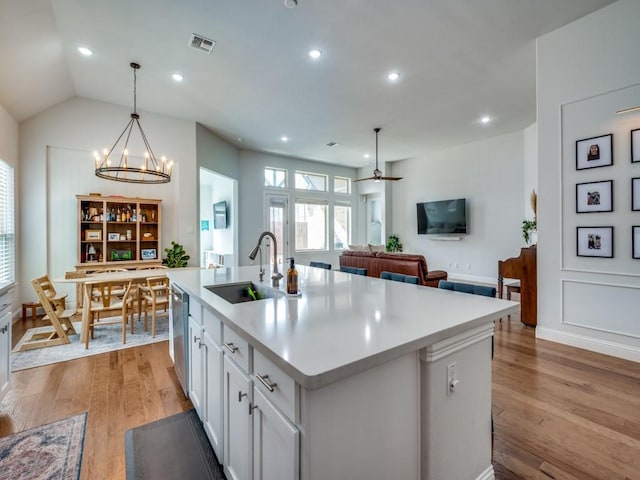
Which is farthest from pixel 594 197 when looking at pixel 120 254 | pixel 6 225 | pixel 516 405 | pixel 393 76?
pixel 6 225

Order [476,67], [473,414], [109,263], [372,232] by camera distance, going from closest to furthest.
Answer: [473,414] < [476,67] < [109,263] < [372,232]

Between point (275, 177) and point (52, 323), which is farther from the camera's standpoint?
point (275, 177)

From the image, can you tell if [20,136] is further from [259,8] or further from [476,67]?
[476,67]

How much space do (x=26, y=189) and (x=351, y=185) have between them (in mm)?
7815

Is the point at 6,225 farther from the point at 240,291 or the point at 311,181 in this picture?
the point at 311,181

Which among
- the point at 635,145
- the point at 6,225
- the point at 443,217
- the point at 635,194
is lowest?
the point at 6,225

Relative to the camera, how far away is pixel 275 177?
8.40 meters

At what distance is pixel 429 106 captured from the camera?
16.8ft

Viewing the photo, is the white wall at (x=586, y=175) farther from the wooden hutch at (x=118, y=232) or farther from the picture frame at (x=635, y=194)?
the wooden hutch at (x=118, y=232)

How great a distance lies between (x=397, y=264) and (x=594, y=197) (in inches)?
109

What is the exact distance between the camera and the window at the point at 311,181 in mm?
8875

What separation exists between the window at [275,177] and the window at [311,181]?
469 mm

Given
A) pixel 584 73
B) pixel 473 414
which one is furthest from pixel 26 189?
pixel 584 73

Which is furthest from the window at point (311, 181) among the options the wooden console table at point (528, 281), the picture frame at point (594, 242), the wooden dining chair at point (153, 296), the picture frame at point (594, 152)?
the picture frame at point (594, 242)
